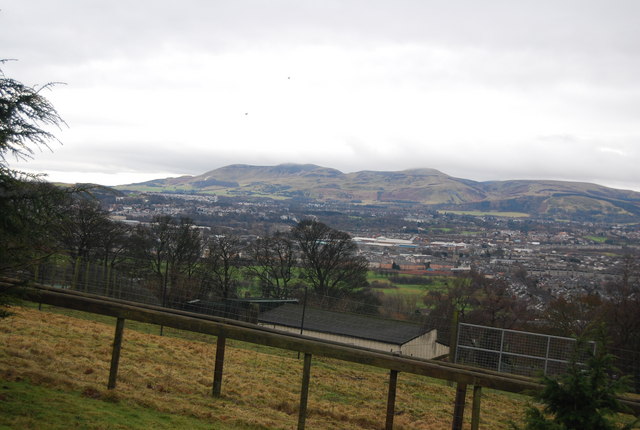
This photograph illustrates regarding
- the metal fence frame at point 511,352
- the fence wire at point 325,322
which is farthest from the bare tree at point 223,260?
the metal fence frame at point 511,352

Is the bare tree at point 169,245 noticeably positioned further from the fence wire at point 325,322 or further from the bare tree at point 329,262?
the fence wire at point 325,322

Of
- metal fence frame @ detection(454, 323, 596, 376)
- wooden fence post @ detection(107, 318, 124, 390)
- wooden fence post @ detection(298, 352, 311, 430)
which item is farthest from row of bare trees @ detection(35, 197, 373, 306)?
wooden fence post @ detection(298, 352, 311, 430)

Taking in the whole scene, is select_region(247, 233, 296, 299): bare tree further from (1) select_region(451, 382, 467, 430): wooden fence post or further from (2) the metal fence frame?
(1) select_region(451, 382, 467, 430): wooden fence post

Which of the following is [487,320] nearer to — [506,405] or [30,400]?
[506,405]

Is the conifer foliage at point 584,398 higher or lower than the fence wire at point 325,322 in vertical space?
higher

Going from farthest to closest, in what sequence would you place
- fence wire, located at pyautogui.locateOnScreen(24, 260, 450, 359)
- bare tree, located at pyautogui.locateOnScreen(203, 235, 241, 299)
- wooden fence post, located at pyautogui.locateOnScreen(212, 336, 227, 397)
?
bare tree, located at pyautogui.locateOnScreen(203, 235, 241, 299) → fence wire, located at pyautogui.locateOnScreen(24, 260, 450, 359) → wooden fence post, located at pyautogui.locateOnScreen(212, 336, 227, 397)

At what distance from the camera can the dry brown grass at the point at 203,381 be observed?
20.6 feet

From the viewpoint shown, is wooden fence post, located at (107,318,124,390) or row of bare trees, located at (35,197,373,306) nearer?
wooden fence post, located at (107,318,124,390)

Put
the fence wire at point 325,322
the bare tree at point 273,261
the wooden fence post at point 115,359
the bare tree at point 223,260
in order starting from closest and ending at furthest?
1. the wooden fence post at point 115,359
2. the fence wire at point 325,322
3. the bare tree at point 223,260
4. the bare tree at point 273,261

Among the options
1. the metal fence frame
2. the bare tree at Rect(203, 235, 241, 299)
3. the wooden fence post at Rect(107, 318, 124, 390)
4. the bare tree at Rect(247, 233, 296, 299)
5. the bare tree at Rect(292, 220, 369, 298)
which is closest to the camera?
the wooden fence post at Rect(107, 318, 124, 390)

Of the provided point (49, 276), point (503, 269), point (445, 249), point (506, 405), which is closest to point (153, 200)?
point (445, 249)

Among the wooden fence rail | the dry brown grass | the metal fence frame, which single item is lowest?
the metal fence frame

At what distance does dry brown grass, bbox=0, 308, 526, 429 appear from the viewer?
6293mm

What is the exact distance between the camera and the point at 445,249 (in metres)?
102
